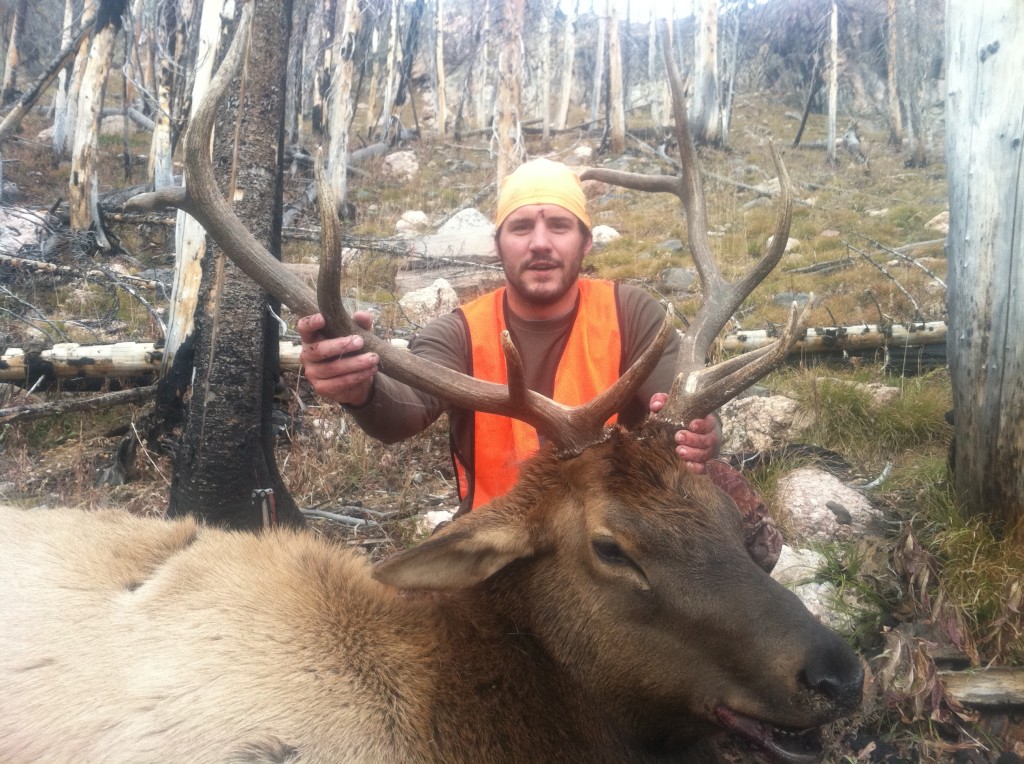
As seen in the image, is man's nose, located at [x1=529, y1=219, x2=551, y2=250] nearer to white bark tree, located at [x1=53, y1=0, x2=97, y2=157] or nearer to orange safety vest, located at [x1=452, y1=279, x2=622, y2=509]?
orange safety vest, located at [x1=452, y1=279, x2=622, y2=509]

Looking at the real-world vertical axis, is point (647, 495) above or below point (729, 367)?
below

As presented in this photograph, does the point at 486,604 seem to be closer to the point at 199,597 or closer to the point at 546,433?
the point at 546,433

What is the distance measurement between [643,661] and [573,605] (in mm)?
292

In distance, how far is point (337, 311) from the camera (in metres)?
3.02

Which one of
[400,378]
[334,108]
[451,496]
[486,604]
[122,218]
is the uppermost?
[334,108]

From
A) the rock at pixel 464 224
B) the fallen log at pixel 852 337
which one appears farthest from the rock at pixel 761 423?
the rock at pixel 464 224

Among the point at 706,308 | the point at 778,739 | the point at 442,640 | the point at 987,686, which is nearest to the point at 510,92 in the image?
the point at 706,308

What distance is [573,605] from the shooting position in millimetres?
2564

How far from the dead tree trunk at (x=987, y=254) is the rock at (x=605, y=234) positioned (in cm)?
991

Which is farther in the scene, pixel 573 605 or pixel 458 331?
pixel 458 331

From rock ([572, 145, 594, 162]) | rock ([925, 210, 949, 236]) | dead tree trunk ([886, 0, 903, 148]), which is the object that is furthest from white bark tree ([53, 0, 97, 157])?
dead tree trunk ([886, 0, 903, 148])

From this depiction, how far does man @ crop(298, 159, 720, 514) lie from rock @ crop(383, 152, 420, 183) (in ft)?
63.7

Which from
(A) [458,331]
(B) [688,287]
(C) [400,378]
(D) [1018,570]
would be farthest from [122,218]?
(D) [1018,570]

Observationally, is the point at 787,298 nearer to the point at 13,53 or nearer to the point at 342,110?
the point at 342,110
